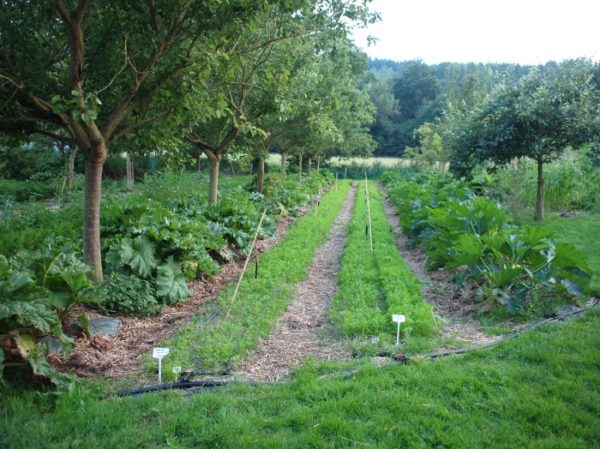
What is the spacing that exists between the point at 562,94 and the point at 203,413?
12762 mm

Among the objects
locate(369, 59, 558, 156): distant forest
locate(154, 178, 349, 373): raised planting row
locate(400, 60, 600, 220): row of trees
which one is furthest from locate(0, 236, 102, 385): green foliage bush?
locate(369, 59, 558, 156): distant forest

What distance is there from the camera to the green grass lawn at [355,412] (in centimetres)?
357

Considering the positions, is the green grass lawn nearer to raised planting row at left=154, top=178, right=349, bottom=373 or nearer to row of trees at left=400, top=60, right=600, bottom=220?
raised planting row at left=154, top=178, right=349, bottom=373

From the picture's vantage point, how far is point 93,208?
6219 mm

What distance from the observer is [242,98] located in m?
10.8

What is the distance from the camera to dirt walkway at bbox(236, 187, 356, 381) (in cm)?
512

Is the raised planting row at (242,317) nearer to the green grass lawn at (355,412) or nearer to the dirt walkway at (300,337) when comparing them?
the dirt walkway at (300,337)

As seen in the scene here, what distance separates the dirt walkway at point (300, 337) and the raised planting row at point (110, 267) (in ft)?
5.29

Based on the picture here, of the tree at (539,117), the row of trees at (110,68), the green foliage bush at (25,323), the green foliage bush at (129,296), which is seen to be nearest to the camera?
the green foliage bush at (25,323)

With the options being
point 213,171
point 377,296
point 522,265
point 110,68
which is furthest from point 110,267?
point 213,171

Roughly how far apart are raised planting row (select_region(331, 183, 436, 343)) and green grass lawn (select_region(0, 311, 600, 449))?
1272 millimetres

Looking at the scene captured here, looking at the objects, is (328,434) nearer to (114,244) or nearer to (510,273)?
(510,273)

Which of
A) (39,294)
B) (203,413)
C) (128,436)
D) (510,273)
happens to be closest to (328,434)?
(203,413)

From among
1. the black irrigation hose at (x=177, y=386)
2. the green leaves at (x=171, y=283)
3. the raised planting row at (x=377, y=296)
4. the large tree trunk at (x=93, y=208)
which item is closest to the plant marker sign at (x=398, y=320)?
the raised planting row at (x=377, y=296)
